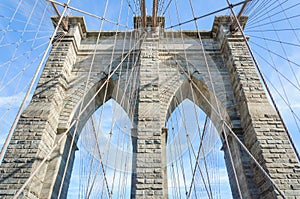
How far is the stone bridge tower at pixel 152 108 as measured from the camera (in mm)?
4605

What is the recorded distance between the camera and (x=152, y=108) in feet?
19.0

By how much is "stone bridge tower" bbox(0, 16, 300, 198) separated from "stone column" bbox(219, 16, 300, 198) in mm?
22

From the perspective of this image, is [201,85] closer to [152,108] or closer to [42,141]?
[152,108]

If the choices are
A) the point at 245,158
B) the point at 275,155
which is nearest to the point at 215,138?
the point at 245,158

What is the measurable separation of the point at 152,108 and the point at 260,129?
8.98 feet

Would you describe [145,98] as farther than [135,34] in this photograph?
No

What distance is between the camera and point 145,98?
5984mm

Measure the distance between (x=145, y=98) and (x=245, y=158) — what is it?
300 centimetres

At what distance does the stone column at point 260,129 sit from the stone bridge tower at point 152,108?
0.02 metres

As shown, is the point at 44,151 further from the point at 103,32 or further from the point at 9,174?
the point at 103,32

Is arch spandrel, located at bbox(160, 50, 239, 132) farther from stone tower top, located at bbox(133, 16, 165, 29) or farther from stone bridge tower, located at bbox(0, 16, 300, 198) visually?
stone tower top, located at bbox(133, 16, 165, 29)

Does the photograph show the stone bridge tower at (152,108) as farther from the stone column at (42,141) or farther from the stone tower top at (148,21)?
the stone tower top at (148,21)

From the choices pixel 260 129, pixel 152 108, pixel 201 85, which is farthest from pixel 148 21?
pixel 260 129

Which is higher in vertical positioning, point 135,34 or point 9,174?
point 135,34
